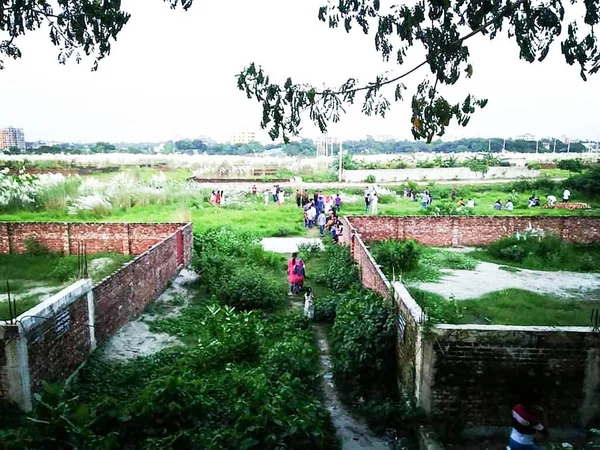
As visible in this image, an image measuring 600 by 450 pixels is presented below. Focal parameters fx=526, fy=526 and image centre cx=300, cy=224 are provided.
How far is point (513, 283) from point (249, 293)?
712 centimetres

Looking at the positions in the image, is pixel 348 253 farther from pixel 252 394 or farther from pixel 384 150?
pixel 384 150

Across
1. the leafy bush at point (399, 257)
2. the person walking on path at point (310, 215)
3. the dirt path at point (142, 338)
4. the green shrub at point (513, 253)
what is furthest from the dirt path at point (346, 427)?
the person walking on path at point (310, 215)

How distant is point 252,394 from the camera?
20.2 ft

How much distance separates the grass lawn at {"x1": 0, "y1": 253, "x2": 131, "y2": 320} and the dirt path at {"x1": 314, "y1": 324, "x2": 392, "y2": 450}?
6838 millimetres

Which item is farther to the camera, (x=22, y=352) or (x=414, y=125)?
(x=22, y=352)

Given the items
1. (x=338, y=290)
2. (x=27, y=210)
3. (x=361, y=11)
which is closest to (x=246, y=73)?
(x=361, y=11)

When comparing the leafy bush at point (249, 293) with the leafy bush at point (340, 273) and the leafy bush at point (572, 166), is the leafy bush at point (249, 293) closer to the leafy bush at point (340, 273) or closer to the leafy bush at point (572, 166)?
the leafy bush at point (340, 273)

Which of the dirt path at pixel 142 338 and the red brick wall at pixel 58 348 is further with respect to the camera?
the dirt path at pixel 142 338

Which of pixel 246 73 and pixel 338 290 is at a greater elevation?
pixel 246 73

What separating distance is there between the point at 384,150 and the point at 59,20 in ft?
487

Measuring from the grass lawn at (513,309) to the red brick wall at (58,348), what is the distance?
5.90m

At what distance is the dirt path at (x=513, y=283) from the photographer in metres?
12.9

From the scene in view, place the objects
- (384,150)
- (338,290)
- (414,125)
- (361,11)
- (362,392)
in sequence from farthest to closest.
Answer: (384,150) → (338,290) → (362,392) → (361,11) → (414,125)

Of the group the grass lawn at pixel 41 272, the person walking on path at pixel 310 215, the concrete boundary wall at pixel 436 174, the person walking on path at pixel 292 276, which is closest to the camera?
the grass lawn at pixel 41 272
